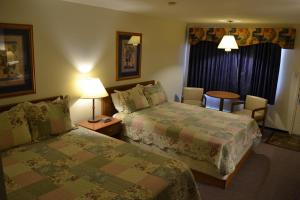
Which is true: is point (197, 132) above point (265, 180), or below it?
above

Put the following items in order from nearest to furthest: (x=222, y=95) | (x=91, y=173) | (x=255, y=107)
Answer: (x=91, y=173)
(x=255, y=107)
(x=222, y=95)

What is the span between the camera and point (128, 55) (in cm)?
423

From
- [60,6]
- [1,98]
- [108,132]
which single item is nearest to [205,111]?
[108,132]

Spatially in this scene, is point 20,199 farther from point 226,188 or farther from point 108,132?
point 226,188

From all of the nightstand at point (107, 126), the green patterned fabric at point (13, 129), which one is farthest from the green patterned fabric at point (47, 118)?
the nightstand at point (107, 126)

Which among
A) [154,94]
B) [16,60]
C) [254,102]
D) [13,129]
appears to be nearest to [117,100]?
[154,94]

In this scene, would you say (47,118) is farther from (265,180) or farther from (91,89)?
(265,180)

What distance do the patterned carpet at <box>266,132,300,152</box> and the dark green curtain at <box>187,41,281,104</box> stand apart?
69cm

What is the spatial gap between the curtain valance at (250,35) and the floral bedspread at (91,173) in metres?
3.63

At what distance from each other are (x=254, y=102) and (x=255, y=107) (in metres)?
0.10

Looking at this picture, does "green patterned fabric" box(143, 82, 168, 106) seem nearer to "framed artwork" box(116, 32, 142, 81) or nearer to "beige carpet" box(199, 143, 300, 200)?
"framed artwork" box(116, 32, 142, 81)

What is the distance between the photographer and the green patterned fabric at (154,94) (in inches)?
169

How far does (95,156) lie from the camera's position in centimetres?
238

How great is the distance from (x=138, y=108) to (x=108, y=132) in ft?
2.34
